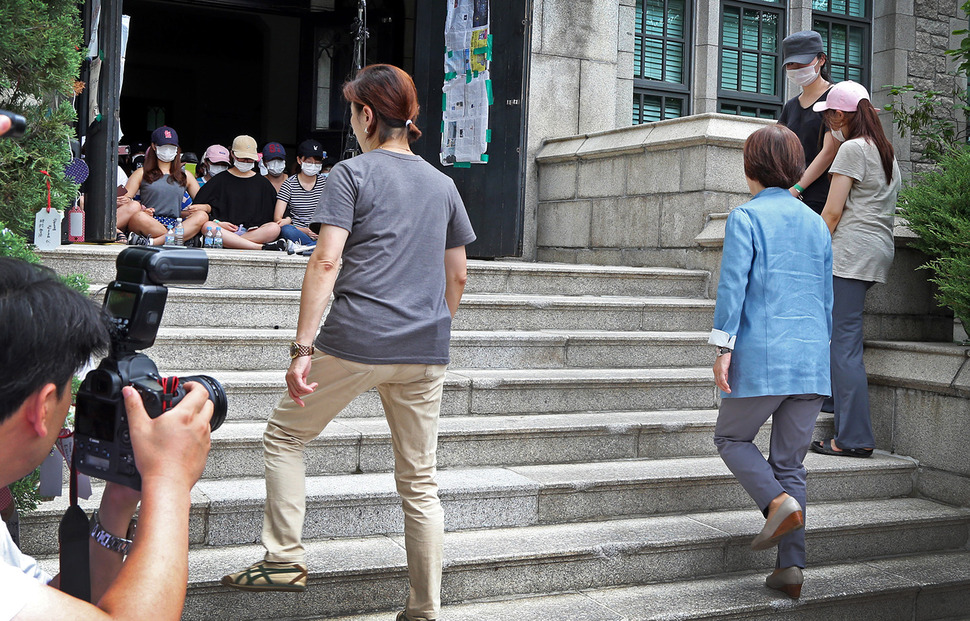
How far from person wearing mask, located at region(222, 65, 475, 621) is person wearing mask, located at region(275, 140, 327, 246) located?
18.9ft

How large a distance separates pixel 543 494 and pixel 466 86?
5.70 m

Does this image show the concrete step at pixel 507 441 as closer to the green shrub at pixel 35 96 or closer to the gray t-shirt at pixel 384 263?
the gray t-shirt at pixel 384 263

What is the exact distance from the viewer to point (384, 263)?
3471 mm

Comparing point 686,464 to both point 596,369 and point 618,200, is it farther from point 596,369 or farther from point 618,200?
point 618,200

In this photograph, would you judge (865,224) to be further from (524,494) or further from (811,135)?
(524,494)

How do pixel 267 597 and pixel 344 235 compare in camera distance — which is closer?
pixel 344 235

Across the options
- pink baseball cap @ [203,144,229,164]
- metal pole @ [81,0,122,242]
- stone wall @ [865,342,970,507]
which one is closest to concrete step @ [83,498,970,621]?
stone wall @ [865,342,970,507]

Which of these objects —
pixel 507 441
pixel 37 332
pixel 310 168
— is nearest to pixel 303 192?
pixel 310 168

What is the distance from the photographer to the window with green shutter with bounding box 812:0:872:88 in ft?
43.1

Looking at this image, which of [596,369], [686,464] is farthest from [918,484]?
[596,369]

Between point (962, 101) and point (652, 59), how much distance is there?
4.68 metres

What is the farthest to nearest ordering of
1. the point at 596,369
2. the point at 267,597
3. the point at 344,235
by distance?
1. the point at 596,369
2. the point at 267,597
3. the point at 344,235

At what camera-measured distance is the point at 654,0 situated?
11.9 meters

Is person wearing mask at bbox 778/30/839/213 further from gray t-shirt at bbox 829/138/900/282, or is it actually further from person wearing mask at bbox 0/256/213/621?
person wearing mask at bbox 0/256/213/621
